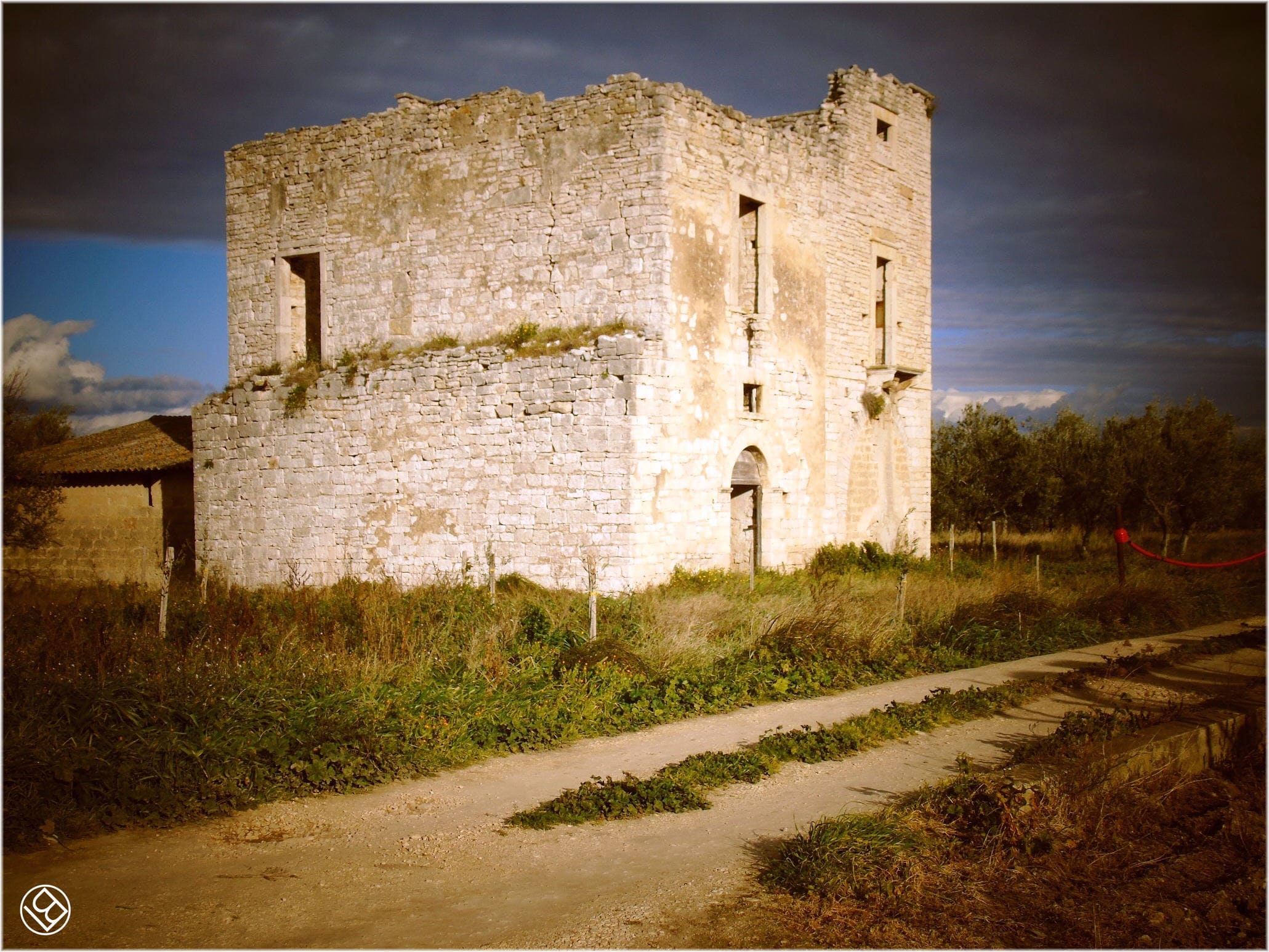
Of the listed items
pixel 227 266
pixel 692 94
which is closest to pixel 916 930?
pixel 692 94

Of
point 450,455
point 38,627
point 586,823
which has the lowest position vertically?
point 586,823

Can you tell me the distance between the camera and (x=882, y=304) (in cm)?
2077

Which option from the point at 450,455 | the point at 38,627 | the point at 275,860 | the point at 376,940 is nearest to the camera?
the point at 376,940

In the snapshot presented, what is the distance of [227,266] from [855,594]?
44.7 feet

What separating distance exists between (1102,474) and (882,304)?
938cm

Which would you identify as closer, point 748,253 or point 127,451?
point 748,253

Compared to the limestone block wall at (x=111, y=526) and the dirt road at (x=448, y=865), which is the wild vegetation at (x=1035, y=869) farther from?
the limestone block wall at (x=111, y=526)

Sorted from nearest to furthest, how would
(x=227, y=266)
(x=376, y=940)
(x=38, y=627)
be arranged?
(x=376, y=940) → (x=38, y=627) → (x=227, y=266)

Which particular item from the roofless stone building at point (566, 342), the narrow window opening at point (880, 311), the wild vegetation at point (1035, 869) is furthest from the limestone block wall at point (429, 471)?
the wild vegetation at point (1035, 869)

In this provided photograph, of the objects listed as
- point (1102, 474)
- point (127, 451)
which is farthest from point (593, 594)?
point (1102, 474)

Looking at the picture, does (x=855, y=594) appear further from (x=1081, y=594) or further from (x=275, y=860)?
(x=275, y=860)

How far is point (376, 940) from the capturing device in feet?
15.4

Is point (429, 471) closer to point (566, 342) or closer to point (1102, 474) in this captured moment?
point (566, 342)

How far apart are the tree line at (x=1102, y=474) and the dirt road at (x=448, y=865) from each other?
19.2m
